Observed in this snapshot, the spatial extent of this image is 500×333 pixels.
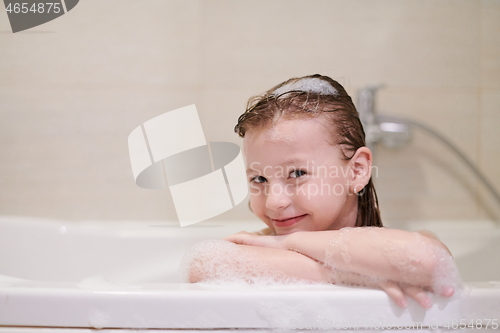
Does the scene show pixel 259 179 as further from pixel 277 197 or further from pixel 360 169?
pixel 360 169

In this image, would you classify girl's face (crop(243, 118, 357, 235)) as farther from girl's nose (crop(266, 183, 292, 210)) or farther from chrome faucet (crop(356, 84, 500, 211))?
chrome faucet (crop(356, 84, 500, 211))

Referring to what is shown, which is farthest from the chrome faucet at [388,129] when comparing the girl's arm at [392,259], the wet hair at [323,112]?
the girl's arm at [392,259]

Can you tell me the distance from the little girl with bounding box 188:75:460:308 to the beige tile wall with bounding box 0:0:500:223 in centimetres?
43

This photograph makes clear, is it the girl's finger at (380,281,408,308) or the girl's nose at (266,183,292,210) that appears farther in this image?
the girl's nose at (266,183,292,210)

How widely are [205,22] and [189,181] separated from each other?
54 centimetres

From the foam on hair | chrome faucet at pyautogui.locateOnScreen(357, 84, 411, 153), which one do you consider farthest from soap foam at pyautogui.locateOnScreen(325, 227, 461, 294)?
chrome faucet at pyautogui.locateOnScreen(357, 84, 411, 153)

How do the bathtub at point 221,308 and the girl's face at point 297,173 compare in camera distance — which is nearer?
the bathtub at point 221,308

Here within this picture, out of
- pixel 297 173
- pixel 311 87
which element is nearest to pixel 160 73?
pixel 311 87

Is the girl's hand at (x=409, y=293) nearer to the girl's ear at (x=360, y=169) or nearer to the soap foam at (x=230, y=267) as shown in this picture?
the soap foam at (x=230, y=267)

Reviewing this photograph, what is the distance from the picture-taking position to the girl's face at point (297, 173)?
2.32ft

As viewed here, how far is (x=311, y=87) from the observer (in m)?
0.82

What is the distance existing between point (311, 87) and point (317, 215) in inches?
11.4

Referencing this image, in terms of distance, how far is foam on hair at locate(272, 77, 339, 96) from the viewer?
0.81m

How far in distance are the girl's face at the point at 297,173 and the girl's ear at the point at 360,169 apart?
2 centimetres
